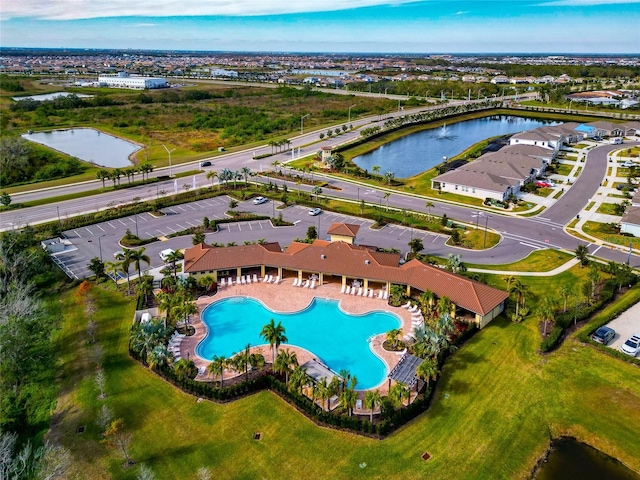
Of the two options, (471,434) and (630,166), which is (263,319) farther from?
(630,166)

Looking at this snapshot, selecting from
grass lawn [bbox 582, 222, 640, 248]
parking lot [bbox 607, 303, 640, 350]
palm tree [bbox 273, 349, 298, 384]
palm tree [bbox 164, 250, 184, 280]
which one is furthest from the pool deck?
grass lawn [bbox 582, 222, 640, 248]

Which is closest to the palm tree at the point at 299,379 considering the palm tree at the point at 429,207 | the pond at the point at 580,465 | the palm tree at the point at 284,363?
the palm tree at the point at 284,363

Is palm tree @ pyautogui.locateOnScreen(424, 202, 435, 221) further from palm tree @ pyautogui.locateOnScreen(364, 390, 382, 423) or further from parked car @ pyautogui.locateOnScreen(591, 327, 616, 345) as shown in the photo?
palm tree @ pyautogui.locateOnScreen(364, 390, 382, 423)

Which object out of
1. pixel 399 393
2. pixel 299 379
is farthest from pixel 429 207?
pixel 299 379

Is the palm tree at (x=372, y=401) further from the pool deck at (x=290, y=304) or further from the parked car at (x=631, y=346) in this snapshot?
the parked car at (x=631, y=346)

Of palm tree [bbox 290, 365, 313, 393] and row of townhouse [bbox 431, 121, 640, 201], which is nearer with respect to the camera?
palm tree [bbox 290, 365, 313, 393]

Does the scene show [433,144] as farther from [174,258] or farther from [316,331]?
[316,331]

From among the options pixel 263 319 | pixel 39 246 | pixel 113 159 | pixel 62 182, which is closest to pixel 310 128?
pixel 113 159
